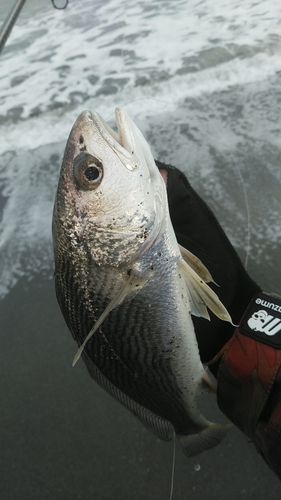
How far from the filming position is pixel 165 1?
5953 mm

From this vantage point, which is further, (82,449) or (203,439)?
(82,449)

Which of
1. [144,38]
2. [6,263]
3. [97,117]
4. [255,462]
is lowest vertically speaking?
[255,462]

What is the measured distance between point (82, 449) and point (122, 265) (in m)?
1.12

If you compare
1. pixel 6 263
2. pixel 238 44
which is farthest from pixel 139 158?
pixel 238 44

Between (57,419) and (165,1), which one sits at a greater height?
(165,1)

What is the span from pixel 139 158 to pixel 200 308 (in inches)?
25.1

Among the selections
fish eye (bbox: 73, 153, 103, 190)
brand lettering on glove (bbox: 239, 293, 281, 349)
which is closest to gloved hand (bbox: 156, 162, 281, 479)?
brand lettering on glove (bbox: 239, 293, 281, 349)

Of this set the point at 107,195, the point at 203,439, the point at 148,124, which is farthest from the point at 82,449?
the point at 148,124

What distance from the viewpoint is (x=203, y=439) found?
170 centimetres

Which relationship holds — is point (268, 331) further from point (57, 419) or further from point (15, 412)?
point (15, 412)

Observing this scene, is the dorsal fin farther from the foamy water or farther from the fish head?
the foamy water

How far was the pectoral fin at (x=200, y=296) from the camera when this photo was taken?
1478 millimetres

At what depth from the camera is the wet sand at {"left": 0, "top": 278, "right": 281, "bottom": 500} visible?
5.95ft

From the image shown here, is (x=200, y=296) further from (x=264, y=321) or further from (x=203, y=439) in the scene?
(x=203, y=439)
